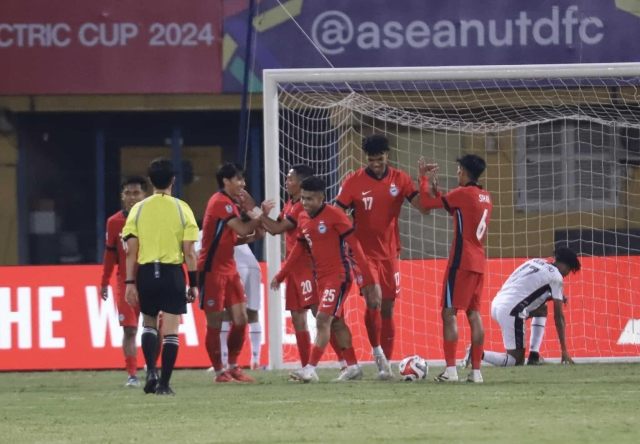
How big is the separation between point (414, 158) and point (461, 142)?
971mm

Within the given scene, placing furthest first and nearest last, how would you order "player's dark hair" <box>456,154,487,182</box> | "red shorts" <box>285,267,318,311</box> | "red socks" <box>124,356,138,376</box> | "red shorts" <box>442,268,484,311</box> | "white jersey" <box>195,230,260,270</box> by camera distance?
"white jersey" <box>195,230,260,270</box> < "red shorts" <box>285,267,318,311</box> < "red socks" <box>124,356,138,376</box> < "player's dark hair" <box>456,154,487,182</box> < "red shorts" <box>442,268,484,311</box>

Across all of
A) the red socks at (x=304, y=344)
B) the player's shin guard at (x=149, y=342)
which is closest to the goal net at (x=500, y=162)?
→ the red socks at (x=304, y=344)

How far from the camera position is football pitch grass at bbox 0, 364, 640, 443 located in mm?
6535

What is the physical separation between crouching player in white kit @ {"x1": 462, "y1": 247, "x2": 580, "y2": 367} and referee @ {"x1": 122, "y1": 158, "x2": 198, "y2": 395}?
Answer: 4714 millimetres

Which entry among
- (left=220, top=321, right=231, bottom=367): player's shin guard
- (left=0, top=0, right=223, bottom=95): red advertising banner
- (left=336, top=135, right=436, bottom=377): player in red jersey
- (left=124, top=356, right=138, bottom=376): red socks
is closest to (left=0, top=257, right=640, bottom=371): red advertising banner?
(left=220, top=321, right=231, bottom=367): player's shin guard

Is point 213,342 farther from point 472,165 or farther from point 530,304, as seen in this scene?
point 530,304

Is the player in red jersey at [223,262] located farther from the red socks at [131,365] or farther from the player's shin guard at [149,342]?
the player's shin guard at [149,342]

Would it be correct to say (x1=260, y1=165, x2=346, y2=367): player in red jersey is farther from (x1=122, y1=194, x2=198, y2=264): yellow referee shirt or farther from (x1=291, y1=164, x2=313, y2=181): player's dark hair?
(x1=122, y1=194, x2=198, y2=264): yellow referee shirt

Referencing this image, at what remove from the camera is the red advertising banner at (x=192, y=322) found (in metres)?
13.9

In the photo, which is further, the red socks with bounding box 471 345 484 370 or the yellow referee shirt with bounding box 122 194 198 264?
the red socks with bounding box 471 345 484 370

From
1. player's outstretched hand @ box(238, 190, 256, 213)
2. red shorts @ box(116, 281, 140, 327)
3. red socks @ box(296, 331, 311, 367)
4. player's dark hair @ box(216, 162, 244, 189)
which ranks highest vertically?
player's dark hair @ box(216, 162, 244, 189)

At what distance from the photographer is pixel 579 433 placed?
6.41 m

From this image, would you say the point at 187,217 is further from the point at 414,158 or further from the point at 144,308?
the point at 414,158

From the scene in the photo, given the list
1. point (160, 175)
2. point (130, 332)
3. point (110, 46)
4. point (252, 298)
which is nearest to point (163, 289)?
point (160, 175)
